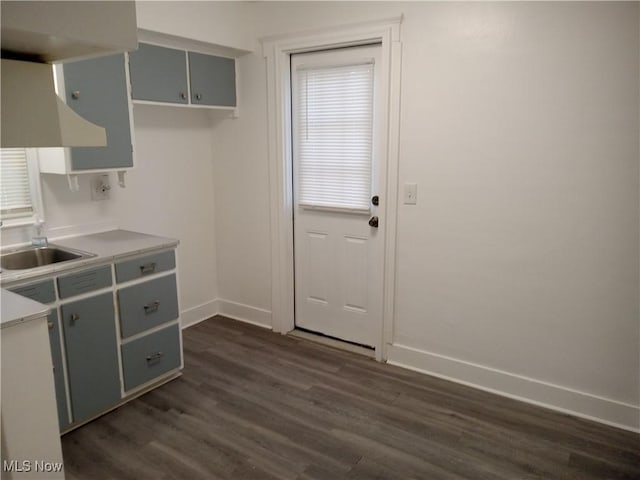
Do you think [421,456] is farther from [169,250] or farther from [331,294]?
[169,250]

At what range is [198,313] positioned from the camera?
13.1 feet

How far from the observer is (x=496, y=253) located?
2.76 meters

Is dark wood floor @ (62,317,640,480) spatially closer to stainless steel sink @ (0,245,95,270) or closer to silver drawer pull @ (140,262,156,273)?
silver drawer pull @ (140,262,156,273)

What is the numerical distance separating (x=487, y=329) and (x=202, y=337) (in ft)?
6.81

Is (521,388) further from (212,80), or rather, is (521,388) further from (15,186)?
(15,186)

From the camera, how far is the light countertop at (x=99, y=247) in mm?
2244

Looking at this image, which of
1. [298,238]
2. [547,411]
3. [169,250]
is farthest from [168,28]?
[547,411]

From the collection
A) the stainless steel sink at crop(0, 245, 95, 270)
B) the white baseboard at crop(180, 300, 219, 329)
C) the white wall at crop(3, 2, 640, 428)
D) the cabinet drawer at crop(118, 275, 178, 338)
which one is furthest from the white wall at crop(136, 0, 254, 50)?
the white baseboard at crop(180, 300, 219, 329)

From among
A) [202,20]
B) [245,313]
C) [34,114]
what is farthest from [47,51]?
[245,313]

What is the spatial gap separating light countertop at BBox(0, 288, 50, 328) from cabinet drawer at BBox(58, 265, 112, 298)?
590 mm

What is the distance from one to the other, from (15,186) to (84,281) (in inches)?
32.5

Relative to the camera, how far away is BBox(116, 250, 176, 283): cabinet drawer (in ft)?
8.64

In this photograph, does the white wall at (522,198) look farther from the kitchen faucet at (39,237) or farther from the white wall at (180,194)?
the kitchen faucet at (39,237)

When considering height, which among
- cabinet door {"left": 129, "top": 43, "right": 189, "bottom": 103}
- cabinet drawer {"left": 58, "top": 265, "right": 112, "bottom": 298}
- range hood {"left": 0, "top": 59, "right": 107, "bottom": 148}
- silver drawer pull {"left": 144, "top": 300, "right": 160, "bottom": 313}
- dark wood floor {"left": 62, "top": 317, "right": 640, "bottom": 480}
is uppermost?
cabinet door {"left": 129, "top": 43, "right": 189, "bottom": 103}
